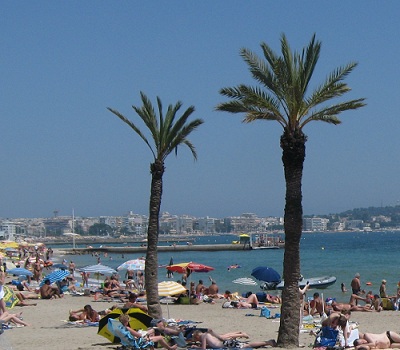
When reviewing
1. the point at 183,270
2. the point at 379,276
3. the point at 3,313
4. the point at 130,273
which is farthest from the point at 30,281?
the point at 379,276

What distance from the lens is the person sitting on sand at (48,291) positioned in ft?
85.6

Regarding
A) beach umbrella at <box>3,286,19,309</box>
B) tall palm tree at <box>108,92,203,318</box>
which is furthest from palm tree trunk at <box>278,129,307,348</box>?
beach umbrella at <box>3,286,19,309</box>

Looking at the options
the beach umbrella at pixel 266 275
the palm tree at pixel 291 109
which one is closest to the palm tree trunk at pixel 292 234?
the palm tree at pixel 291 109

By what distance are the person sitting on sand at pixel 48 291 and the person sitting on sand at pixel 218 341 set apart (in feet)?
44.1

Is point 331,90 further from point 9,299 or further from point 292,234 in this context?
point 9,299

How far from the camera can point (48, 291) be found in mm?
26172

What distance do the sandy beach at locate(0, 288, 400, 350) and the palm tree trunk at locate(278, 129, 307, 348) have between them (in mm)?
1388

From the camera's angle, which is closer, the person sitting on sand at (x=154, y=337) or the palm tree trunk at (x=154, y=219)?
the person sitting on sand at (x=154, y=337)

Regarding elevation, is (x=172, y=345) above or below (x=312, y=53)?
below

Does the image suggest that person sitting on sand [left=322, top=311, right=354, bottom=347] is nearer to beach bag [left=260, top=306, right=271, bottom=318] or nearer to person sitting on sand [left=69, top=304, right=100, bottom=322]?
beach bag [left=260, top=306, right=271, bottom=318]

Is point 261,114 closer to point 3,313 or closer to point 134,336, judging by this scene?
point 134,336

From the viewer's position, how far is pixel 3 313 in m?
14.2

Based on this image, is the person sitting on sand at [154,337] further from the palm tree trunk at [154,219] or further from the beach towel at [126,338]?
the palm tree trunk at [154,219]

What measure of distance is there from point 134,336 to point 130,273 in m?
19.5
